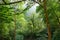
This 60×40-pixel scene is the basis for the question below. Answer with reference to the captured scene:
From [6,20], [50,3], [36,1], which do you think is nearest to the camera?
[6,20]

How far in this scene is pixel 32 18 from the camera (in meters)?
24.1

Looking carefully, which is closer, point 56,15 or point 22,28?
point 56,15

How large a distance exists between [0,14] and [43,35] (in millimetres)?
15855

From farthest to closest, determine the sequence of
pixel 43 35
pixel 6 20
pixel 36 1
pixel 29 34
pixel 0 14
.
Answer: pixel 29 34 → pixel 43 35 → pixel 36 1 → pixel 6 20 → pixel 0 14

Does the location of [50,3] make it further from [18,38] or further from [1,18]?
[18,38]

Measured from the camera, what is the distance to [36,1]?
35.6 ft

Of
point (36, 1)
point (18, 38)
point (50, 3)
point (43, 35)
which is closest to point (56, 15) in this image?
point (50, 3)

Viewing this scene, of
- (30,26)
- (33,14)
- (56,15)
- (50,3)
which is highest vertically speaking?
(50,3)

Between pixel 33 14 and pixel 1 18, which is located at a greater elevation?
pixel 1 18

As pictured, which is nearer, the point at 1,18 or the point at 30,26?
the point at 1,18

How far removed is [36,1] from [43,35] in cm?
1343

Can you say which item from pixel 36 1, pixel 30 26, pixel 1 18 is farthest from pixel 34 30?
pixel 1 18

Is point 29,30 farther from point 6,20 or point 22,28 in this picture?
point 6,20

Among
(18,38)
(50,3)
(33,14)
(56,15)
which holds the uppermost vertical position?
(50,3)
